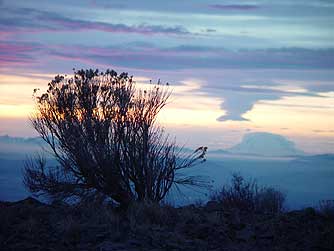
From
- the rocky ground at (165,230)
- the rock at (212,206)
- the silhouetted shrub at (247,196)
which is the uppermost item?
the silhouetted shrub at (247,196)

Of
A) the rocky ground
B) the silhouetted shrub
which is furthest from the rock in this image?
the rocky ground

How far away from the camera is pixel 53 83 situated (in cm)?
1905

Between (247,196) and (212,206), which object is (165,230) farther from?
(247,196)

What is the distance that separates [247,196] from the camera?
20.2 metres

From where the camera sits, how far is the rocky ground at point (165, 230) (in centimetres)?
1229

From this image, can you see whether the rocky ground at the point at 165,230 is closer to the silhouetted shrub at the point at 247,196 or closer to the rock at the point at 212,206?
the rock at the point at 212,206

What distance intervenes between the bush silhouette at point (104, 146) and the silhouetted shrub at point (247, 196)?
1.78 meters

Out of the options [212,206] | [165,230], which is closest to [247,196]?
[212,206]

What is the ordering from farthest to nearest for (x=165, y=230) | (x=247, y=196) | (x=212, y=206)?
(x=247, y=196), (x=212, y=206), (x=165, y=230)

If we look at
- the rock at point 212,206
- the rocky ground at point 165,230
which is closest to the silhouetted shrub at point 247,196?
the rock at point 212,206

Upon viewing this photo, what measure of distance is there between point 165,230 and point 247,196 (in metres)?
7.41

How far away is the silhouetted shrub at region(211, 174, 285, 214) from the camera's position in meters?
19.8

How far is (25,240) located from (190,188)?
834 centimetres

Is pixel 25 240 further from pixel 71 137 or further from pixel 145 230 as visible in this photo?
pixel 71 137
